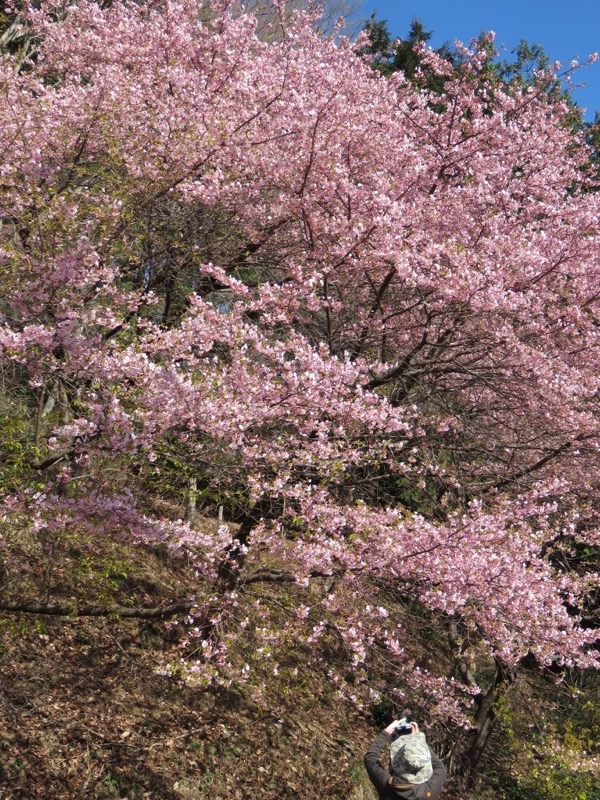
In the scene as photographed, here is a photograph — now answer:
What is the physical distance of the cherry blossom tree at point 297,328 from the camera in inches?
166

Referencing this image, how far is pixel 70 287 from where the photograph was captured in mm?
4141

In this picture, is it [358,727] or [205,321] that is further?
[358,727]

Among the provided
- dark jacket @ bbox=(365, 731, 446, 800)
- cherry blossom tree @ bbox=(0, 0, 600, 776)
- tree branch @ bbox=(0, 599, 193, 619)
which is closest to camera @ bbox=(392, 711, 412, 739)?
dark jacket @ bbox=(365, 731, 446, 800)

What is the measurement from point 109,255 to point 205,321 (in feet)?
2.67

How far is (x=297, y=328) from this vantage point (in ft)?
23.2

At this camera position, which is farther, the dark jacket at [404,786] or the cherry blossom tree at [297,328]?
the cherry blossom tree at [297,328]

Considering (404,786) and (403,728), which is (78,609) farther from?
(404,786)

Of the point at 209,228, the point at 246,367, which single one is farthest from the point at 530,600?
the point at 209,228

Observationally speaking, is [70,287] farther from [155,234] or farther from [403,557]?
[403,557]

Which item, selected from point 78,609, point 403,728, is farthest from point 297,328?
point 403,728

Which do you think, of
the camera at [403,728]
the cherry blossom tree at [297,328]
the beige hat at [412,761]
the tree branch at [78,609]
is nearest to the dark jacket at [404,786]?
the beige hat at [412,761]

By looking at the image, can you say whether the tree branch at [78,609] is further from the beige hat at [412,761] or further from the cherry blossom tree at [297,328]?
the beige hat at [412,761]

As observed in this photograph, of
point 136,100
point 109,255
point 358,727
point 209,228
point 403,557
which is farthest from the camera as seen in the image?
point 358,727

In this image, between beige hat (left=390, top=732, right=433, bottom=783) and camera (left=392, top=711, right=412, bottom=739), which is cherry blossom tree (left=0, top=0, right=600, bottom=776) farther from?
beige hat (left=390, top=732, right=433, bottom=783)
